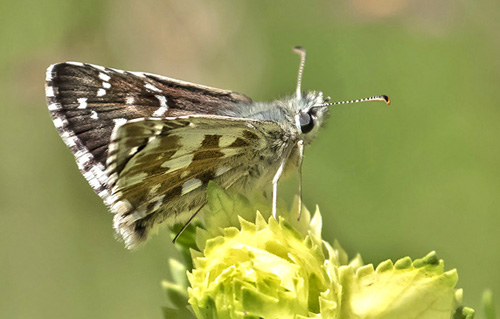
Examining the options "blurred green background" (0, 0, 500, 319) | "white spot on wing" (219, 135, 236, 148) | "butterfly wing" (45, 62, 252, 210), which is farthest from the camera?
"blurred green background" (0, 0, 500, 319)

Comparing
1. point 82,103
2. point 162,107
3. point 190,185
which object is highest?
point 82,103

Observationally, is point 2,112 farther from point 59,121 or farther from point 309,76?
point 59,121

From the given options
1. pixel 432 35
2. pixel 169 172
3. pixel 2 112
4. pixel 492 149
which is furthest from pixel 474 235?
pixel 2 112

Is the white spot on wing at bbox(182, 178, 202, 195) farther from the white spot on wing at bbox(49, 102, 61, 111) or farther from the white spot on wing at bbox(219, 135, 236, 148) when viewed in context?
the white spot on wing at bbox(49, 102, 61, 111)

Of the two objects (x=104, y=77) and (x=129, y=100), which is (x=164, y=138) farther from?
(x=104, y=77)

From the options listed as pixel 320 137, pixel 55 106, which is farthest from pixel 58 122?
pixel 320 137

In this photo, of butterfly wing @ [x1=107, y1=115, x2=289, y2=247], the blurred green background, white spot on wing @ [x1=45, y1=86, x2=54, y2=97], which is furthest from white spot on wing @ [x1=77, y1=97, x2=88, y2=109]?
the blurred green background

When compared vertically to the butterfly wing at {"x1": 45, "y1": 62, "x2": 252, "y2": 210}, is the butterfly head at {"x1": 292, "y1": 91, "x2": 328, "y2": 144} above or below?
below

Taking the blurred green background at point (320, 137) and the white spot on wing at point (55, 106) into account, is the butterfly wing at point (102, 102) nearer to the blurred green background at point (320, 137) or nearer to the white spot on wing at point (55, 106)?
the white spot on wing at point (55, 106)
